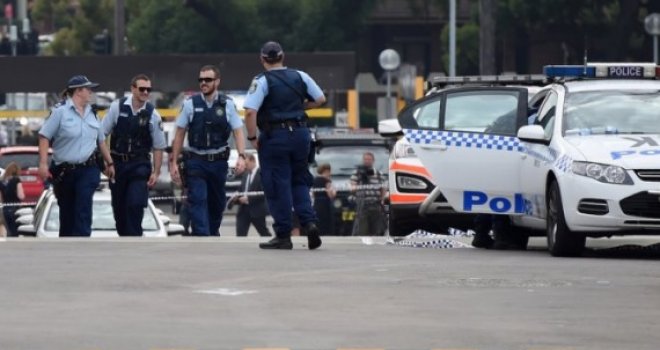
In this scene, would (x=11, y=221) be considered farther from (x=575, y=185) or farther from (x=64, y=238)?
(x=575, y=185)

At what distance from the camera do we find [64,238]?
17297mm

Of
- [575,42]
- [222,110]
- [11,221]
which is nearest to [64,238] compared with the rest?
[222,110]

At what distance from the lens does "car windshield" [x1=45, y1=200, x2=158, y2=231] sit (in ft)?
72.6

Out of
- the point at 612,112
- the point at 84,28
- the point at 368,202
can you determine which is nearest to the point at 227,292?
the point at 612,112

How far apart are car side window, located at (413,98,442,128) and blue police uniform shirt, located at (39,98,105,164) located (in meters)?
2.84

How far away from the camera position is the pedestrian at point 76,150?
1811 cm

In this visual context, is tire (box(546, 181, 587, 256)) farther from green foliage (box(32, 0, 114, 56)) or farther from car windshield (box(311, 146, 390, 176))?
green foliage (box(32, 0, 114, 56))

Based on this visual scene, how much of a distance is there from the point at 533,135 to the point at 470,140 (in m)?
0.92

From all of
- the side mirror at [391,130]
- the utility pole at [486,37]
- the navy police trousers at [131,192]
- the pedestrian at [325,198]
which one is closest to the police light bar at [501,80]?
the side mirror at [391,130]

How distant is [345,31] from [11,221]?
37.0m

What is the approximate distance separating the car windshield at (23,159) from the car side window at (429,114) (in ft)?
66.1

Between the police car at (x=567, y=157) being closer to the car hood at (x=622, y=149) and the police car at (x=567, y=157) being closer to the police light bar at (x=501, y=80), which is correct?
the car hood at (x=622, y=149)

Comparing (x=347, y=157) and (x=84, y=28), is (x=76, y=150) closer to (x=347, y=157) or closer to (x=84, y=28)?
(x=347, y=157)

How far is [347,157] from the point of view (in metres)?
31.6
